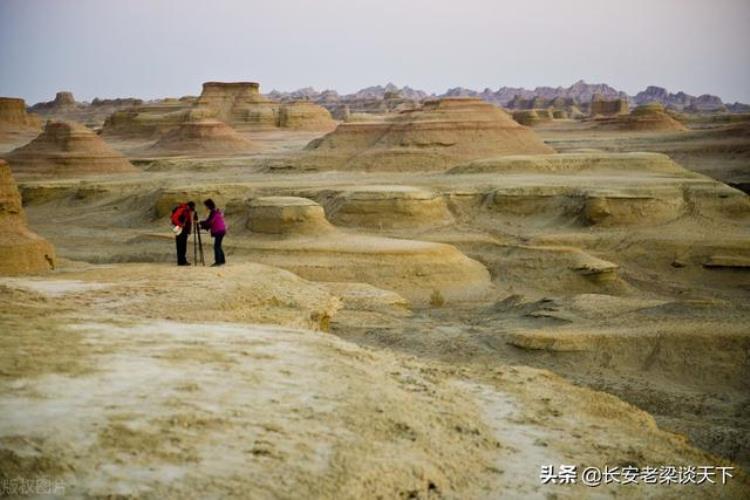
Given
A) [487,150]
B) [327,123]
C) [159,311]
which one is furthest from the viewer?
[327,123]

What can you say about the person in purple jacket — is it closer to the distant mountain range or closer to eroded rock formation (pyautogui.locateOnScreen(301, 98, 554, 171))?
eroded rock formation (pyautogui.locateOnScreen(301, 98, 554, 171))

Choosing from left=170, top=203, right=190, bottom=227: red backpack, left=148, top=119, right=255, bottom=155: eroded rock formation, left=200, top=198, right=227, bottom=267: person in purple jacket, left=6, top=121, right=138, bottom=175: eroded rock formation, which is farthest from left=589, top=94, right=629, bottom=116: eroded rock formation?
left=170, top=203, right=190, bottom=227: red backpack

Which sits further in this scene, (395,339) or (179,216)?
(179,216)

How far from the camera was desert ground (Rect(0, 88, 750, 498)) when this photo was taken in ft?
18.6

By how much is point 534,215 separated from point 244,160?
67.3ft

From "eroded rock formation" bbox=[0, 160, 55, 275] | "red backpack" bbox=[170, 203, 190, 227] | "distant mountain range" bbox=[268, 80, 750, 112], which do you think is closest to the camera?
"eroded rock formation" bbox=[0, 160, 55, 275]

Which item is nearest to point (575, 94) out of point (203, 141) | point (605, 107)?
point (605, 107)

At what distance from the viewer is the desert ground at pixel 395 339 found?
223 inches

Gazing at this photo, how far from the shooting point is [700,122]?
227 ft

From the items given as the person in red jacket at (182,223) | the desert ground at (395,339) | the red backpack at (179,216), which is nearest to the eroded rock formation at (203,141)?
the desert ground at (395,339)

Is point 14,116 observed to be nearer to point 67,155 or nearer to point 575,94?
point 67,155

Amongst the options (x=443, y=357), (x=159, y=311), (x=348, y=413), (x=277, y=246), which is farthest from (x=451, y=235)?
(x=348, y=413)

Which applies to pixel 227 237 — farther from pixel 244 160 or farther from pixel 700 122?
pixel 700 122

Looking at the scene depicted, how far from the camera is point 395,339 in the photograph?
44.0 ft
